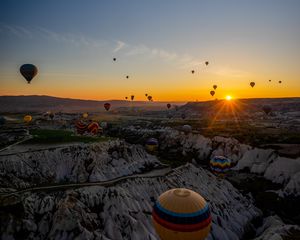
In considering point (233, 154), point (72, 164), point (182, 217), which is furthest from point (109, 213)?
point (233, 154)

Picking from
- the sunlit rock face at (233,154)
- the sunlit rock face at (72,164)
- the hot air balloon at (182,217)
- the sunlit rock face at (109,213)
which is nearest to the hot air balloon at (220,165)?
the sunlit rock face at (109,213)

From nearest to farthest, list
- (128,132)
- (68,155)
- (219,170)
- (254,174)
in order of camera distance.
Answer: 1. (68,155)
2. (219,170)
3. (254,174)
4. (128,132)

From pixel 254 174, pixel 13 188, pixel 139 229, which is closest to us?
pixel 139 229

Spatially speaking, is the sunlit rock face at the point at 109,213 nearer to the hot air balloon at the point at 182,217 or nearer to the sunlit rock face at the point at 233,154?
the hot air balloon at the point at 182,217

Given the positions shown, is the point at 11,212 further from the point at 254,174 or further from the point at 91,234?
the point at 254,174

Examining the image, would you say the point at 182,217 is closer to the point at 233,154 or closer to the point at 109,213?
the point at 109,213

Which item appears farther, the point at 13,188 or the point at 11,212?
the point at 13,188

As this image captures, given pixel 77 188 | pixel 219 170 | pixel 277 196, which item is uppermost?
pixel 77 188

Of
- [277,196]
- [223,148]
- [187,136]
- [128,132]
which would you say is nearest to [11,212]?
[277,196]
